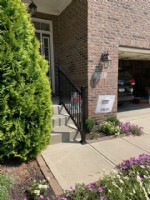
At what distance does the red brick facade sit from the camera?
4633 mm

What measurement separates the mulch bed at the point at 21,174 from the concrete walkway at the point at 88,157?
245 mm

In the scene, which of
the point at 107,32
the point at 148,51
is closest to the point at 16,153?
the point at 107,32

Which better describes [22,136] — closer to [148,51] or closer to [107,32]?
[107,32]

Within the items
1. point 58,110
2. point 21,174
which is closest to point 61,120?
point 58,110

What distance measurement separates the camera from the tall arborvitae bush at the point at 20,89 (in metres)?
2.65

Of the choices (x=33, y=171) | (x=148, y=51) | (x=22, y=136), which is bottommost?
(x=33, y=171)

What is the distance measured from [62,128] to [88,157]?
1.10 meters

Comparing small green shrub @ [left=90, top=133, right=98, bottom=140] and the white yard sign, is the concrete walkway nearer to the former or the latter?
small green shrub @ [left=90, top=133, right=98, bottom=140]

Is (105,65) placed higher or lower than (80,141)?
higher

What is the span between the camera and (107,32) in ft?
15.8

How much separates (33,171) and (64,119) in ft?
5.67

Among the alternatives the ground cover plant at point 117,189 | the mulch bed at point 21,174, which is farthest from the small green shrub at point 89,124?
the ground cover plant at point 117,189

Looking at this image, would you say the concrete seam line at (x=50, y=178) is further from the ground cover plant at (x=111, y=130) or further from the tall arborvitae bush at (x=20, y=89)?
the ground cover plant at (x=111, y=130)

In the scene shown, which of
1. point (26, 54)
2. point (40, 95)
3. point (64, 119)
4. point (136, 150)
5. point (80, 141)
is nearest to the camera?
point (26, 54)
